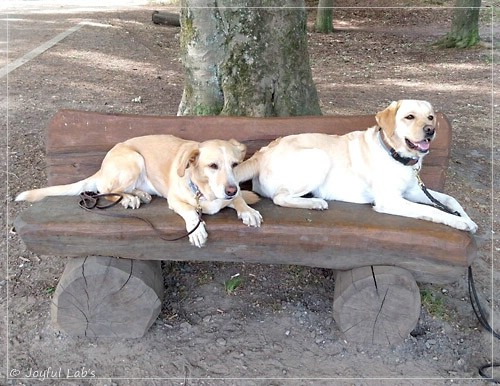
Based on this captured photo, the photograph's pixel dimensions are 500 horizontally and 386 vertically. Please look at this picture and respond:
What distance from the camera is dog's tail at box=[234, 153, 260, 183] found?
12.8 ft

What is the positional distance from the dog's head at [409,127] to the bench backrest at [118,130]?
0.65 metres

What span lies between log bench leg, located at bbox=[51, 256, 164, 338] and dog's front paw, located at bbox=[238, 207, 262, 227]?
0.77 m

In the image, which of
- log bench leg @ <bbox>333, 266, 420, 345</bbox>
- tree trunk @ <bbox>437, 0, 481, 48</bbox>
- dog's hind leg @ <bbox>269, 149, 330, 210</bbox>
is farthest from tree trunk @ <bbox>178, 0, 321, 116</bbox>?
tree trunk @ <bbox>437, 0, 481, 48</bbox>

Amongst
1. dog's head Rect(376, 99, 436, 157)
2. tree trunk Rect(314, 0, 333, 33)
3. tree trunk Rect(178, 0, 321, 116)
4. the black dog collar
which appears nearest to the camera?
dog's head Rect(376, 99, 436, 157)

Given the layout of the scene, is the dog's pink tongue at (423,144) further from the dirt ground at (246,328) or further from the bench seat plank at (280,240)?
the dirt ground at (246,328)

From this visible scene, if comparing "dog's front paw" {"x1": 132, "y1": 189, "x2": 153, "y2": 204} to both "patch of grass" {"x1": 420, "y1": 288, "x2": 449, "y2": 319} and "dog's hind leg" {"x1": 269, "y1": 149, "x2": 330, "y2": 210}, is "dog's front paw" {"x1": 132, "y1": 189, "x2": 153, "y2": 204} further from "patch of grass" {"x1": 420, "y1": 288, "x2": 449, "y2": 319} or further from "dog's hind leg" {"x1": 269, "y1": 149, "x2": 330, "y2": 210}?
"patch of grass" {"x1": 420, "y1": 288, "x2": 449, "y2": 319}

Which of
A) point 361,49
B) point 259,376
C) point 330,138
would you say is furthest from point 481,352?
point 361,49

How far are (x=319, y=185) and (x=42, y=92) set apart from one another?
606 centimetres

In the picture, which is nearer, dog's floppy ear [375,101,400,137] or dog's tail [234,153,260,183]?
dog's floppy ear [375,101,400,137]

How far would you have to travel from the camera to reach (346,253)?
3357mm

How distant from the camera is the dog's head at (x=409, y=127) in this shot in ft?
11.1

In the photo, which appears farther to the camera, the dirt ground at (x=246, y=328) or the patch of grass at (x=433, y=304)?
the patch of grass at (x=433, y=304)

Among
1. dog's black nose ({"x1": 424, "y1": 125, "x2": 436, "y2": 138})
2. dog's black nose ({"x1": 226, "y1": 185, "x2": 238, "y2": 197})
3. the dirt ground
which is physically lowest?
the dirt ground

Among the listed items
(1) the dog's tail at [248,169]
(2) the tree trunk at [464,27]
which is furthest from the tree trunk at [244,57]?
(2) the tree trunk at [464,27]
